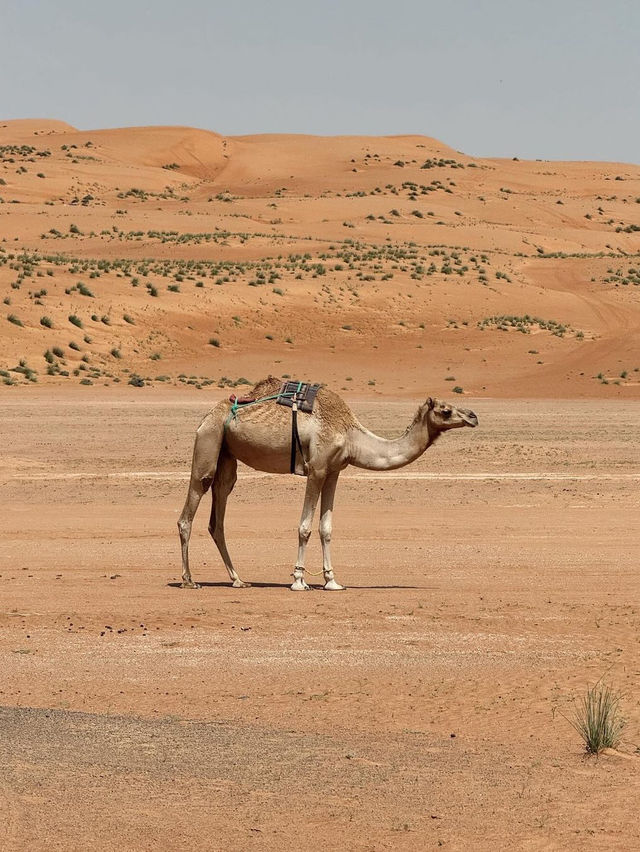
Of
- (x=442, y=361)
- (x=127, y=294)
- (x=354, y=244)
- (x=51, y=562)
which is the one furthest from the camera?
(x=354, y=244)

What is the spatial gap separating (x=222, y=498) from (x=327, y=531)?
1.17 metres

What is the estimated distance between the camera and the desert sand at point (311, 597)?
712 centimetres

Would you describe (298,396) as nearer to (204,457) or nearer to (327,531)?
(204,457)

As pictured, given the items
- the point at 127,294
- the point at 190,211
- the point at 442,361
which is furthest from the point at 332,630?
the point at 190,211

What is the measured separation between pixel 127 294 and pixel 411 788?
4801cm

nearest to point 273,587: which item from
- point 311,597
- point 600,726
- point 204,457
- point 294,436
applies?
point 311,597

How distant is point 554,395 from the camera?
40344 mm

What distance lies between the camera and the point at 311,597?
41.0 ft

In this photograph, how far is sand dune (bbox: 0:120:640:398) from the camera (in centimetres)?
4619

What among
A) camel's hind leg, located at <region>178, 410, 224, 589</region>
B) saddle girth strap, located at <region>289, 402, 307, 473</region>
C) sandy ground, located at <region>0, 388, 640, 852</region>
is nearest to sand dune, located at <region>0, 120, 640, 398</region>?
sandy ground, located at <region>0, 388, 640, 852</region>

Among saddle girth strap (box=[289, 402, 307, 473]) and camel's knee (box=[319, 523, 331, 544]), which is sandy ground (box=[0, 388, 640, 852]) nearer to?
camel's knee (box=[319, 523, 331, 544])

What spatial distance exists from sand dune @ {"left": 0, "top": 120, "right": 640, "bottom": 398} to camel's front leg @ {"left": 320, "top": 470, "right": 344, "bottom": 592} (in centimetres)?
2818

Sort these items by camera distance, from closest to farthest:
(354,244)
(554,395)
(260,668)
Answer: (260,668)
(554,395)
(354,244)

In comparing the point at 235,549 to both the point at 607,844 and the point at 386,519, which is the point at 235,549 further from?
the point at 607,844
